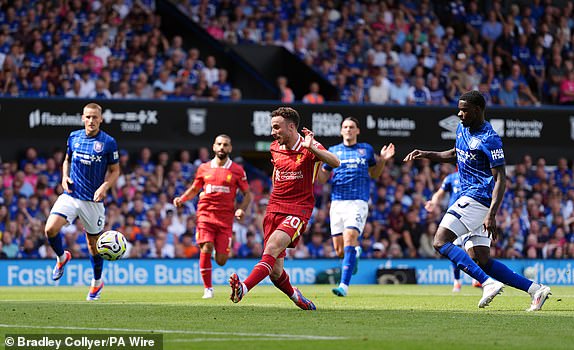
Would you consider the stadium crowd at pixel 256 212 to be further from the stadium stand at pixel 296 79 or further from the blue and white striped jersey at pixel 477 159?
the blue and white striped jersey at pixel 477 159

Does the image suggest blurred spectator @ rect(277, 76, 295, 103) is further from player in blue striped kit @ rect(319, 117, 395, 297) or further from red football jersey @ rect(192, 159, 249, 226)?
red football jersey @ rect(192, 159, 249, 226)

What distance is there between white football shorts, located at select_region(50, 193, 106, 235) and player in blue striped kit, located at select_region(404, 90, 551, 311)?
4706mm

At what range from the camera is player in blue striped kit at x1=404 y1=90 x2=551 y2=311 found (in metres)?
12.3

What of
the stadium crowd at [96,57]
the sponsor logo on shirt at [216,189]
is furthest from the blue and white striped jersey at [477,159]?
the stadium crowd at [96,57]

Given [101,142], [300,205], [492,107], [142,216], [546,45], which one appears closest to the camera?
[300,205]

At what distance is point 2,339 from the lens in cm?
890

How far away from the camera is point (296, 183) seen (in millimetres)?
11844

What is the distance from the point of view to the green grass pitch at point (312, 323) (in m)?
8.70

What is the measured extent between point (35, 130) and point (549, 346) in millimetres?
18999

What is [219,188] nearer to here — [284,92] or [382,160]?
[382,160]

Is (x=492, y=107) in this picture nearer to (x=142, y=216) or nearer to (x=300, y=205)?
(x=142, y=216)

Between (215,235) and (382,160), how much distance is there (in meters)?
3.20

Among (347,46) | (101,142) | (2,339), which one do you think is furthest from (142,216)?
(2,339)

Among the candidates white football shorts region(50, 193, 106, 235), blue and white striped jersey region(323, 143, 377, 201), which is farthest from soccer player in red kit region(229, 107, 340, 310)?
blue and white striped jersey region(323, 143, 377, 201)
